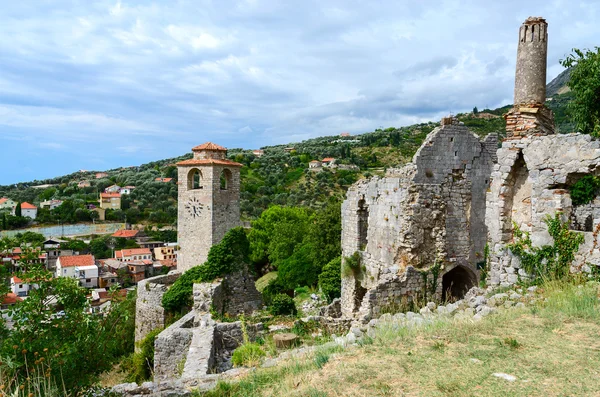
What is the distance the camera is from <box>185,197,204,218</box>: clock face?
23438 mm

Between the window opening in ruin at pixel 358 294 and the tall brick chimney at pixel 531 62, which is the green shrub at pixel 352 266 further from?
the tall brick chimney at pixel 531 62

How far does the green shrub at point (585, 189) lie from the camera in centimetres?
823

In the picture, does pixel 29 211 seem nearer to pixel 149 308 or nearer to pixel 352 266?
pixel 149 308

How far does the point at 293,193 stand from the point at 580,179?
53.8 m

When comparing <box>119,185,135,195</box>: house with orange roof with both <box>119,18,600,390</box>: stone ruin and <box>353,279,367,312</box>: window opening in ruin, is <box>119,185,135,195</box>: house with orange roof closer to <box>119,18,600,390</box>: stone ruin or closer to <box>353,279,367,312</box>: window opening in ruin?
<box>119,18,600,390</box>: stone ruin

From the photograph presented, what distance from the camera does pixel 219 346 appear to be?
38.2 ft

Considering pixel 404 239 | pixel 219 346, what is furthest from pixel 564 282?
pixel 219 346

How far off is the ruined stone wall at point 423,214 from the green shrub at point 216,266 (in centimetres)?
523

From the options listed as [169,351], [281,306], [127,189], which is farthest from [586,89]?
[127,189]

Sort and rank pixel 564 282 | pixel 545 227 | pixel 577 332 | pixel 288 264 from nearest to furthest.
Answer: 1. pixel 577 332
2. pixel 564 282
3. pixel 545 227
4. pixel 288 264

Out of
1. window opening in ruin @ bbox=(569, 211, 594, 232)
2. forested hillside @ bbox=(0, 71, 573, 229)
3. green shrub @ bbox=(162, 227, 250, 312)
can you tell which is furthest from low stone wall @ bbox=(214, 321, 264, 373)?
forested hillside @ bbox=(0, 71, 573, 229)

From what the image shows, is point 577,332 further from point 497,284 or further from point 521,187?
point 521,187

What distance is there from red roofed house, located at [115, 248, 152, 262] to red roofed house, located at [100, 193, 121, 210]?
51.4 ft

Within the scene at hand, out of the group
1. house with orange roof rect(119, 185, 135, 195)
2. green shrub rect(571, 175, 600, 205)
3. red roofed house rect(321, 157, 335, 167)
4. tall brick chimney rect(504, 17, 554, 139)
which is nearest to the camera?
green shrub rect(571, 175, 600, 205)
